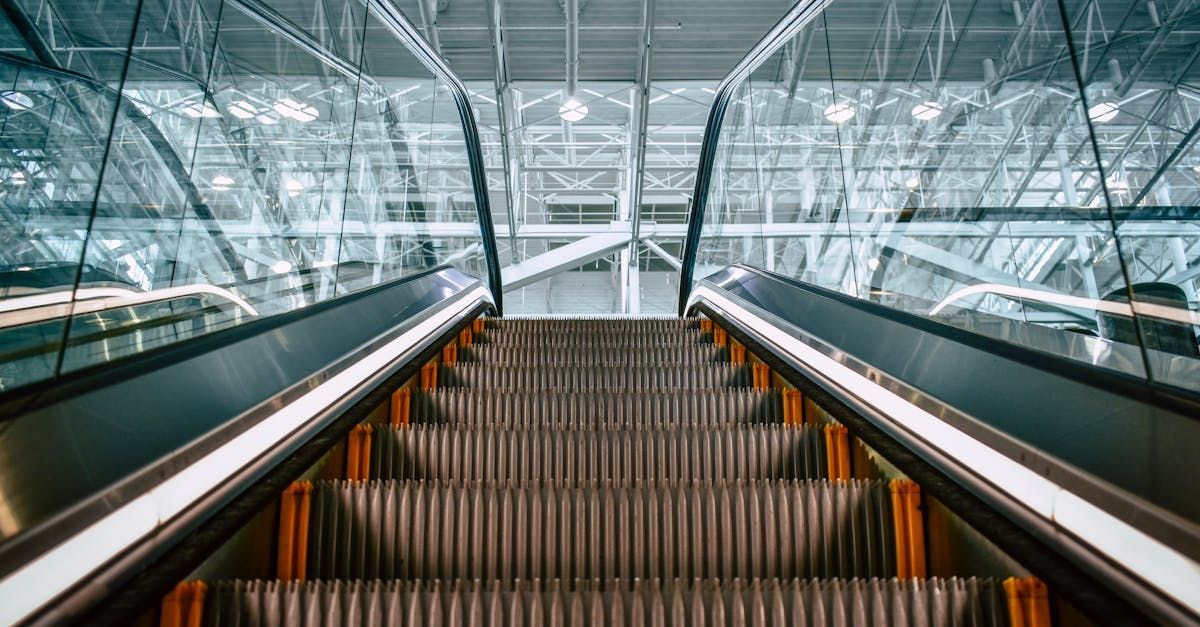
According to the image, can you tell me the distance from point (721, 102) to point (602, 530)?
5.07 metres

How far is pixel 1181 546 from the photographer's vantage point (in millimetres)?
1143

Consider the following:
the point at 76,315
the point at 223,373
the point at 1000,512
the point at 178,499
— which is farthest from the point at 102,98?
the point at 1000,512

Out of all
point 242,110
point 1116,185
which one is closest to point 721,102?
point 242,110

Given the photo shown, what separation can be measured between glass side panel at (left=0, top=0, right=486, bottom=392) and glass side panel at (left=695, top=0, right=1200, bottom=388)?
8.62ft

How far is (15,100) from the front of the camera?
11.9 feet

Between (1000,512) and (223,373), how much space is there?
1.90 meters

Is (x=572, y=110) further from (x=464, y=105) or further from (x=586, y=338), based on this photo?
(x=586, y=338)

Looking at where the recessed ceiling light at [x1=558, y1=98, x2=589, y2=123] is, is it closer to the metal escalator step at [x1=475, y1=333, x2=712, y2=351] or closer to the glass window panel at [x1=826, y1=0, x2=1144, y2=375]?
the glass window panel at [x1=826, y1=0, x2=1144, y2=375]

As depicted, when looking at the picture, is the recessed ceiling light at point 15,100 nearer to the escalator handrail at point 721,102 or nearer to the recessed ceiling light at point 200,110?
the recessed ceiling light at point 200,110

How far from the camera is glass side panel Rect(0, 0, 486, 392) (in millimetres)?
2334

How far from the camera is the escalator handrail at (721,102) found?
433 cm

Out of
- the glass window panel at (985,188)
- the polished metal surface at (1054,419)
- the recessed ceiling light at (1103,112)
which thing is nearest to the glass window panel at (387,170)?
the polished metal surface at (1054,419)

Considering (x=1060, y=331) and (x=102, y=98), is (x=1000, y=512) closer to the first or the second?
(x=1060, y=331)

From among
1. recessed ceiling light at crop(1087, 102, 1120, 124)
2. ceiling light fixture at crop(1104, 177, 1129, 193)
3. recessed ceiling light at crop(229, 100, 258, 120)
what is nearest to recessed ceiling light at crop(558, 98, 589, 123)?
recessed ceiling light at crop(229, 100, 258, 120)
